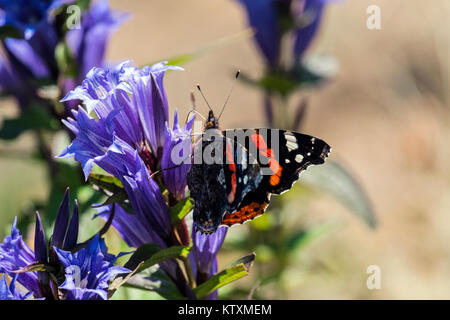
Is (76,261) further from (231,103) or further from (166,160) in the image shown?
(231,103)

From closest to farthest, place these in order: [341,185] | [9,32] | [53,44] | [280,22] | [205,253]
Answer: [205,253]
[9,32]
[53,44]
[341,185]
[280,22]

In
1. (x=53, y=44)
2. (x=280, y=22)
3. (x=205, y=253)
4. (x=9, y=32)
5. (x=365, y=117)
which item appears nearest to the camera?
(x=205, y=253)

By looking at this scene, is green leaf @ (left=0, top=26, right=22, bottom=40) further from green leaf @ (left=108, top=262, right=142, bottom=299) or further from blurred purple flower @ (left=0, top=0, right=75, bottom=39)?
green leaf @ (left=108, top=262, right=142, bottom=299)

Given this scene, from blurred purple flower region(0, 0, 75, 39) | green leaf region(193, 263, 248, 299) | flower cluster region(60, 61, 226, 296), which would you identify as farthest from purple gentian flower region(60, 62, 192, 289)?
blurred purple flower region(0, 0, 75, 39)

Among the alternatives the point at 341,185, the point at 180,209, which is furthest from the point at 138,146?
the point at 341,185

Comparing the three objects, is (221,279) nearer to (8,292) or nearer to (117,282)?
(117,282)
